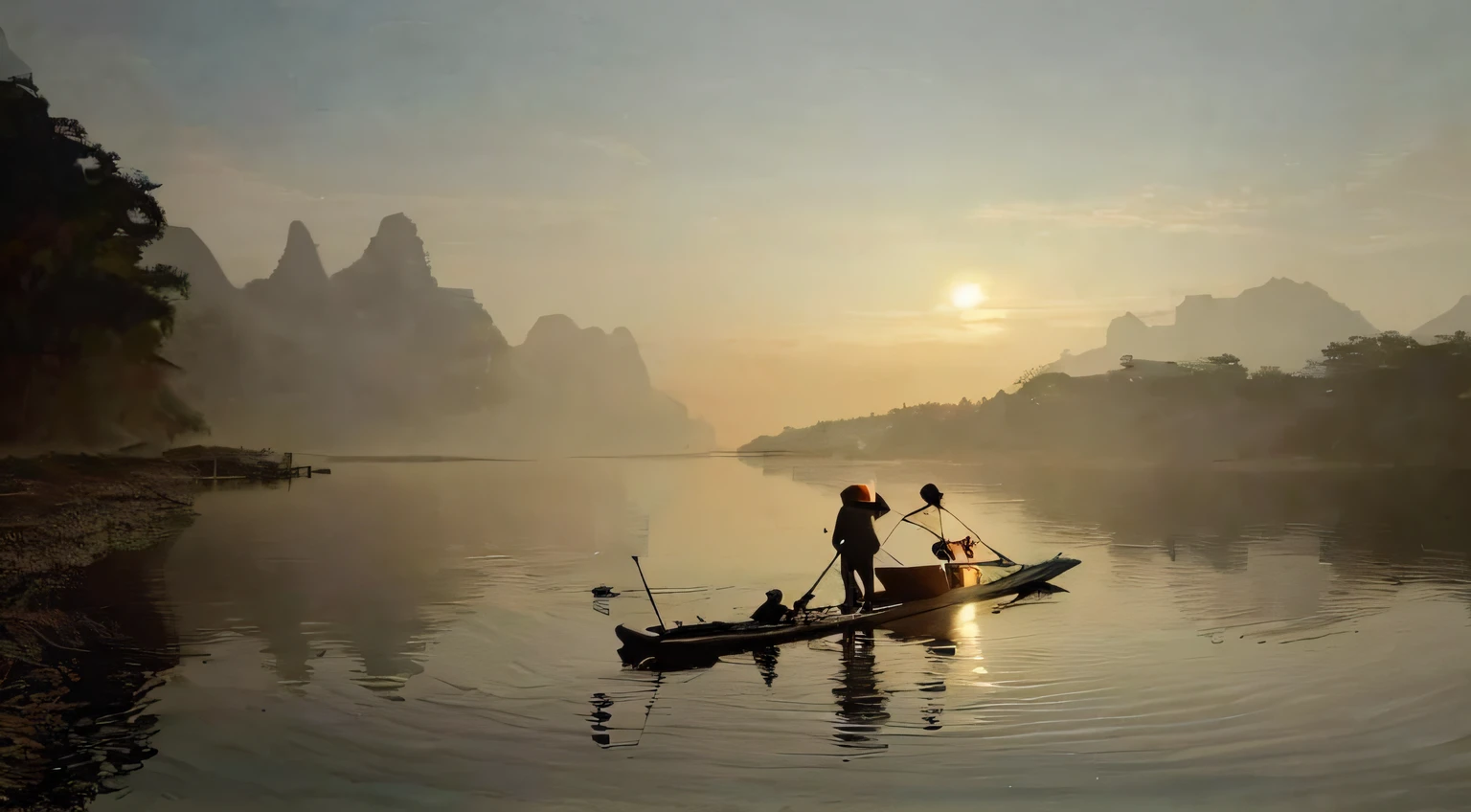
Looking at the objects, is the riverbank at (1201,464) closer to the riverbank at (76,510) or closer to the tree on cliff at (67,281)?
the riverbank at (76,510)

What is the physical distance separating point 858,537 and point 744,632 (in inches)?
162

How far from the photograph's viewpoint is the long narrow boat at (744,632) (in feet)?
50.5

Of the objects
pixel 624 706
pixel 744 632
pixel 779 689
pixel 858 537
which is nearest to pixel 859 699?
pixel 779 689

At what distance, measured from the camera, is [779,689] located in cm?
1395

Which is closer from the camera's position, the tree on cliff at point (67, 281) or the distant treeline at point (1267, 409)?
the tree on cliff at point (67, 281)

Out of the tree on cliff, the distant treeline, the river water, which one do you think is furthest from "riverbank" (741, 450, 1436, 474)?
the tree on cliff

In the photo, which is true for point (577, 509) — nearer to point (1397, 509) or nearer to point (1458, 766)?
point (1397, 509)

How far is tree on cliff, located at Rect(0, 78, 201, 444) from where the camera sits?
144ft

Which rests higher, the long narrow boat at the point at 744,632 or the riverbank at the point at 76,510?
the riverbank at the point at 76,510

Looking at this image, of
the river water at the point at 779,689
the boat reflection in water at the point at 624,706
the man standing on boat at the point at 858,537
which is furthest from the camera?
the man standing on boat at the point at 858,537

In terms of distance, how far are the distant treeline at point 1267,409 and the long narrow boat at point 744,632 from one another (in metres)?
84.7

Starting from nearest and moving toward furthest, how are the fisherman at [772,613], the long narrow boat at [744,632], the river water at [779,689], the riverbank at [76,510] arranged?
1. the river water at [779,689]
2. the long narrow boat at [744,632]
3. the fisherman at [772,613]
4. the riverbank at [76,510]

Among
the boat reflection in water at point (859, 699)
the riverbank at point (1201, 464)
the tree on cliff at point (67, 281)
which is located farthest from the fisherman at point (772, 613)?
the riverbank at point (1201, 464)

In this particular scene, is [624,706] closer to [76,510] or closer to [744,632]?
[744,632]
